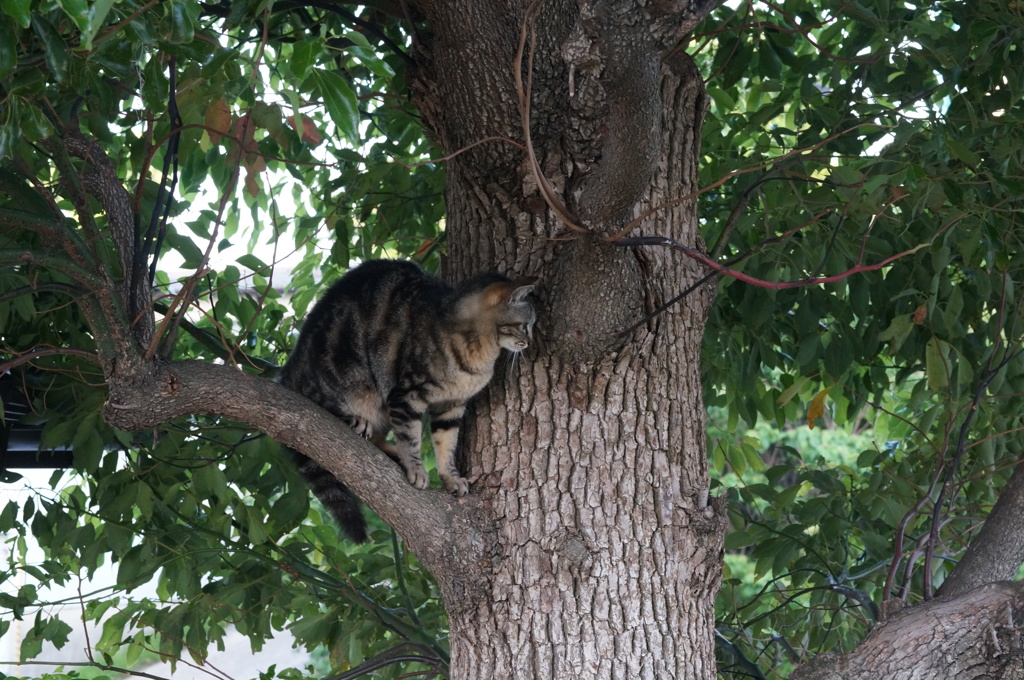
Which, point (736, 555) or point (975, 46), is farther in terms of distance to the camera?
point (736, 555)

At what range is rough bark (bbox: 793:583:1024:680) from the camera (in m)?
1.96

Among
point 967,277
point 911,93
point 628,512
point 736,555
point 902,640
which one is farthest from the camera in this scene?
point 736,555

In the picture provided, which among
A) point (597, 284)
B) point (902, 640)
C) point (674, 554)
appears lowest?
point (902, 640)

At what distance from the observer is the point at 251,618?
310cm

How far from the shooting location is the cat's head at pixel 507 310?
2.28m

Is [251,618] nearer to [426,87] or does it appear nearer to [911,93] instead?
[426,87]

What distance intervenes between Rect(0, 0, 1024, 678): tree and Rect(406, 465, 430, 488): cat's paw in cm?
24

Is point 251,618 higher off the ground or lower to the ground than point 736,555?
lower

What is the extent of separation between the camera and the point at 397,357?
2.75 metres

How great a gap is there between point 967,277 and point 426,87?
7.23ft

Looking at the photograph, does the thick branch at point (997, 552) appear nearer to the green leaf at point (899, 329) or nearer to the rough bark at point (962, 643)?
the rough bark at point (962, 643)

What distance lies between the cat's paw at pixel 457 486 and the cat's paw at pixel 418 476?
22 cm

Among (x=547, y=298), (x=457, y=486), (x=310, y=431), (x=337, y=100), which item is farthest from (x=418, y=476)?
(x=337, y=100)

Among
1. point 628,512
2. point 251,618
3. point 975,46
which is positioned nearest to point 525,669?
point 628,512
